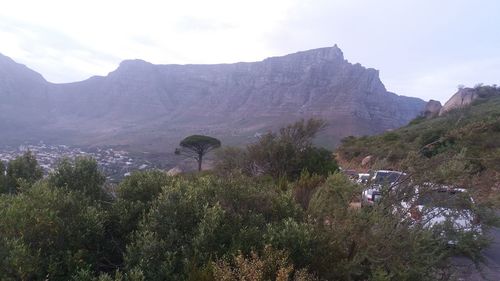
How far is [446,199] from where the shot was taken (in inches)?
271

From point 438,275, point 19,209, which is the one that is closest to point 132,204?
point 19,209

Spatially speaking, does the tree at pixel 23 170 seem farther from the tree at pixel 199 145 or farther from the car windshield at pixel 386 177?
the tree at pixel 199 145

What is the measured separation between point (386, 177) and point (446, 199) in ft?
3.18

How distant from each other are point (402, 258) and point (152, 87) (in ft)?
355

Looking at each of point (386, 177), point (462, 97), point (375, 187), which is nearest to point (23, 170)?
point (375, 187)

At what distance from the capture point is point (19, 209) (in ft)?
18.8

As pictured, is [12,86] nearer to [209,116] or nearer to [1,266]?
[209,116]

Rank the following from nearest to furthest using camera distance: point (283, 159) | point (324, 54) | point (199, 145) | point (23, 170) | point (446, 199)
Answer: point (446, 199), point (23, 170), point (283, 159), point (199, 145), point (324, 54)

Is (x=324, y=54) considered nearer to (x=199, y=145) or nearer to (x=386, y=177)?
(x=199, y=145)

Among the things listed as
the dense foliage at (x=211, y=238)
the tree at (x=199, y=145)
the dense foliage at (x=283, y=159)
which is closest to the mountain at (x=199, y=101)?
the tree at (x=199, y=145)

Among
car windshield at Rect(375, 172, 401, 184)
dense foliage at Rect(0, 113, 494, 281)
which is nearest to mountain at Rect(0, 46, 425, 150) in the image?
car windshield at Rect(375, 172, 401, 184)

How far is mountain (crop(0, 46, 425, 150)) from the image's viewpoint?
75.2m

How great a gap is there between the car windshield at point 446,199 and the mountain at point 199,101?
182ft

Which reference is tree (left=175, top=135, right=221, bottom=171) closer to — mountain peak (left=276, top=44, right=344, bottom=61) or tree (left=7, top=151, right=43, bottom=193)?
tree (left=7, top=151, right=43, bottom=193)
